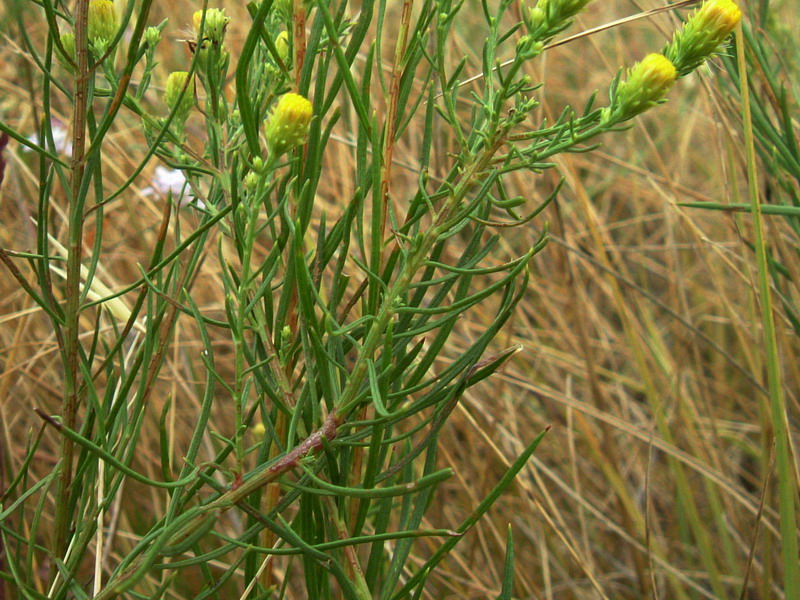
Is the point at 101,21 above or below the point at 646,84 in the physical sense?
above

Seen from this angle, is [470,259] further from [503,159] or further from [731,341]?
[731,341]

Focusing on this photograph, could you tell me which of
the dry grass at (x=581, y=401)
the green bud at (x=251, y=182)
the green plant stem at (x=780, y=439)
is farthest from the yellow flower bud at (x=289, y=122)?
the dry grass at (x=581, y=401)

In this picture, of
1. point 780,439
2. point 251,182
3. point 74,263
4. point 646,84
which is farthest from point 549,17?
point 780,439

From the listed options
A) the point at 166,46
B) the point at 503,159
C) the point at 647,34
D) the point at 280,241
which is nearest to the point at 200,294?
the point at 166,46

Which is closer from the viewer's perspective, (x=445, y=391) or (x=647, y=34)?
(x=445, y=391)

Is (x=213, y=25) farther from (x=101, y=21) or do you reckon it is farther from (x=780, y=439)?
(x=780, y=439)

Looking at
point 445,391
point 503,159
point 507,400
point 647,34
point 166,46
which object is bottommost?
point 507,400

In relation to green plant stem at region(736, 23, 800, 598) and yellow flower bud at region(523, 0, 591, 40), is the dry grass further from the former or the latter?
yellow flower bud at region(523, 0, 591, 40)
